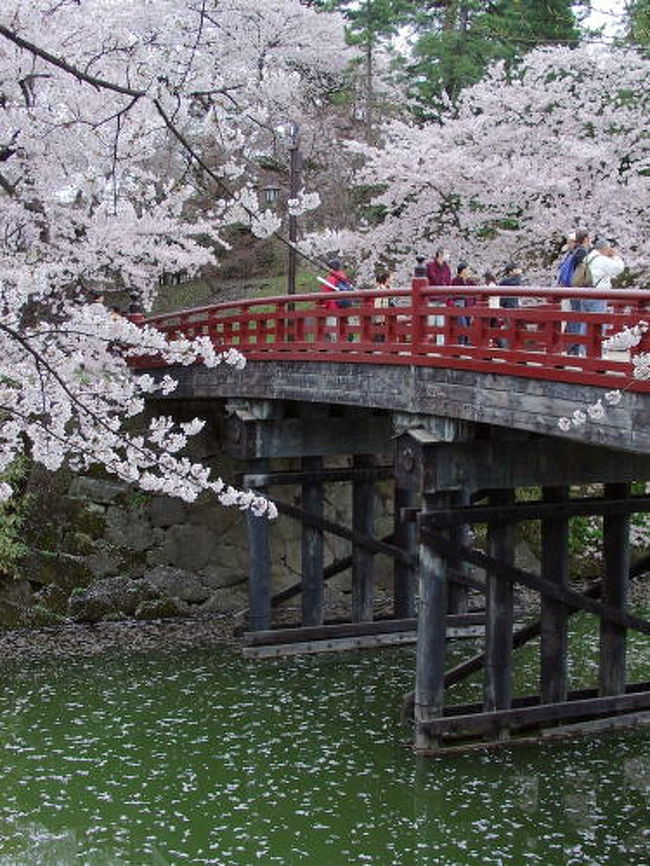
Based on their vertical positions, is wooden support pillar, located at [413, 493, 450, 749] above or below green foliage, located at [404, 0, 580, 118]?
below

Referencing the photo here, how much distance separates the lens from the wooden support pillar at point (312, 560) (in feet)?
53.7

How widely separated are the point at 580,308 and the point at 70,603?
9.45 meters

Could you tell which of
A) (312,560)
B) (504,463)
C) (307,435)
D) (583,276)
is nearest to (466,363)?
(504,463)

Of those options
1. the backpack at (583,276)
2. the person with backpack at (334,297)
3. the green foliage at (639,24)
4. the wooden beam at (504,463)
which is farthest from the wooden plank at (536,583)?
the green foliage at (639,24)

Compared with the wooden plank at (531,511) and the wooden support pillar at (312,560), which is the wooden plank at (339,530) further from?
the wooden plank at (531,511)

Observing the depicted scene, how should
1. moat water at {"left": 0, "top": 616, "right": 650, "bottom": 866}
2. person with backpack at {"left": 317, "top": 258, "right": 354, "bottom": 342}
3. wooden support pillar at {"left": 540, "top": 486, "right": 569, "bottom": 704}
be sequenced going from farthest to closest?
person with backpack at {"left": 317, "top": 258, "right": 354, "bottom": 342} → wooden support pillar at {"left": 540, "top": 486, "right": 569, "bottom": 704} → moat water at {"left": 0, "top": 616, "right": 650, "bottom": 866}

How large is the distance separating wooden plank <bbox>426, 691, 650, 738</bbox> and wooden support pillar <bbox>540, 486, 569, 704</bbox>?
228 millimetres

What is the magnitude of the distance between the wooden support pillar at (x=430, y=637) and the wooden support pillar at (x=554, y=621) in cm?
123

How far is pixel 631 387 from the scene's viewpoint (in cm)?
939

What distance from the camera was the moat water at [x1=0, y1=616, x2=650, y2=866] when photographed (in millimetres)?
9883

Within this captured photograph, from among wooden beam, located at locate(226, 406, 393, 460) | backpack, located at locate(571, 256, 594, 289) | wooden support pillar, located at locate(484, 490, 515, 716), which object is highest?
backpack, located at locate(571, 256, 594, 289)

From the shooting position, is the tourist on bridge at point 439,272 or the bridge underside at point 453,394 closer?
the bridge underside at point 453,394

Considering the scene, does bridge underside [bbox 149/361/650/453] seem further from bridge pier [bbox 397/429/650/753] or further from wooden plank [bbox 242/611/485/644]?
wooden plank [bbox 242/611/485/644]

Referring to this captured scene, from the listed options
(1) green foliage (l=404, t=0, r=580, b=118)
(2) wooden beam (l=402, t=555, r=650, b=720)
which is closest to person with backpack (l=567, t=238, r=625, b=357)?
(2) wooden beam (l=402, t=555, r=650, b=720)
